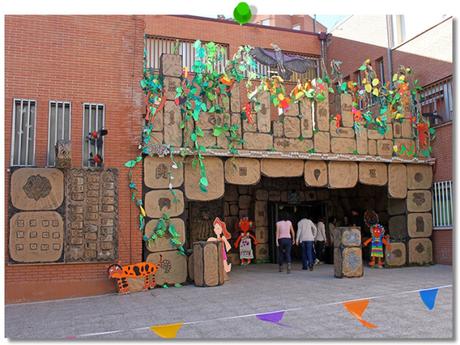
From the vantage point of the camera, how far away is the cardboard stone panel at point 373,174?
11.8 meters

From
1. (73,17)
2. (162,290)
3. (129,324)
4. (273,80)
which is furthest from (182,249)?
(73,17)

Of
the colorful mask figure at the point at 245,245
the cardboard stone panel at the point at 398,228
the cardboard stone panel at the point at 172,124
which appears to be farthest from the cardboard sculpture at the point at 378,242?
the cardboard stone panel at the point at 172,124

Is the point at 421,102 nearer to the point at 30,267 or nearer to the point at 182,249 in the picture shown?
the point at 182,249

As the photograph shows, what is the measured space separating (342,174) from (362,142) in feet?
3.29

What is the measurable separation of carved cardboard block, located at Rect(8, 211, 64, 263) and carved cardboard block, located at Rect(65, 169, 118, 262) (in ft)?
0.65

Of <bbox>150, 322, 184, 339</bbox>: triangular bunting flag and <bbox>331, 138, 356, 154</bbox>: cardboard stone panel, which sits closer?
<bbox>150, 322, 184, 339</bbox>: triangular bunting flag

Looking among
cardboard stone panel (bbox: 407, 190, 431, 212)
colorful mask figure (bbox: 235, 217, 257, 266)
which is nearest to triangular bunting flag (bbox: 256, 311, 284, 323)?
cardboard stone panel (bbox: 407, 190, 431, 212)

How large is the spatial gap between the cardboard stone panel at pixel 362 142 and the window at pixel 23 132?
7471mm

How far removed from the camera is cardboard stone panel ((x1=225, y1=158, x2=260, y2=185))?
10.4 m

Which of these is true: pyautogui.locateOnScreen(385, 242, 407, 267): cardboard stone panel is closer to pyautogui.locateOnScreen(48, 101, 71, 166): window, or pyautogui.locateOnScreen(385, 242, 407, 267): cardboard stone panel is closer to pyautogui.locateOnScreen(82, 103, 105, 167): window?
pyautogui.locateOnScreen(82, 103, 105, 167): window

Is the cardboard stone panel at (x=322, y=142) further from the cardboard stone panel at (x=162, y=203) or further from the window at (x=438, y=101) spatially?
the cardboard stone panel at (x=162, y=203)

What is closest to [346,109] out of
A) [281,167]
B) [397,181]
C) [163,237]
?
[397,181]

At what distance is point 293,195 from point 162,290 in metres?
6.69

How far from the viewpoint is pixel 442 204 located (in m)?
12.2
